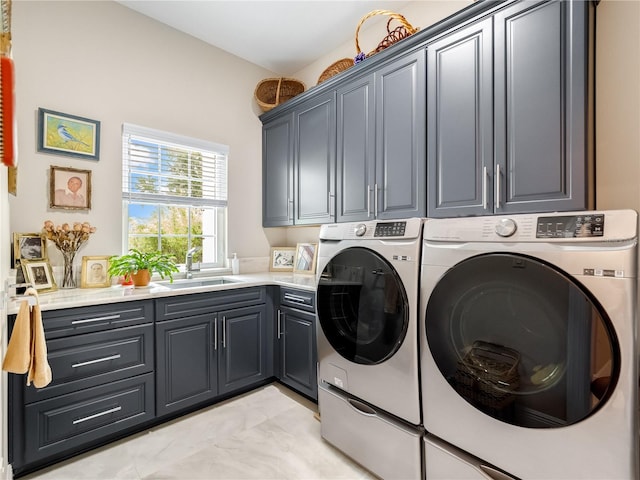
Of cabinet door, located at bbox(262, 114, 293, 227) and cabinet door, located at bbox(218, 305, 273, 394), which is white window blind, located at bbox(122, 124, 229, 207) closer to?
cabinet door, located at bbox(262, 114, 293, 227)

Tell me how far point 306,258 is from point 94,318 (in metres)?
1.75

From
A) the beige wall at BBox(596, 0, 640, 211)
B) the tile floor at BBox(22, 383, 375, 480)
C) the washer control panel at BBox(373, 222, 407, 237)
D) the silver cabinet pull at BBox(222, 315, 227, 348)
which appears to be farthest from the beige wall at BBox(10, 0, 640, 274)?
the tile floor at BBox(22, 383, 375, 480)

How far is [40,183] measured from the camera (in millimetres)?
2102

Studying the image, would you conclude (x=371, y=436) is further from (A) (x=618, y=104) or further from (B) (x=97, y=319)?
(A) (x=618, y=104)

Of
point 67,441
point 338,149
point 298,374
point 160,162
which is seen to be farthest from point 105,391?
point 338,149

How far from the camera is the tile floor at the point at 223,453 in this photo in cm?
169

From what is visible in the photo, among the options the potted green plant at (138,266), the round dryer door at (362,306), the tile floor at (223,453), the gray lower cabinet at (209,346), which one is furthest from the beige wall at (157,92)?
the tile floor at (223,453)

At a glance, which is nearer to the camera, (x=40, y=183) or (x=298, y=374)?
(x=40, y=183)

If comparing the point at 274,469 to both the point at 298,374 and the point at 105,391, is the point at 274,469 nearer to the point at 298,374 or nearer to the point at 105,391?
the point at 298,374

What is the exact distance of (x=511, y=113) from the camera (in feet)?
5.15

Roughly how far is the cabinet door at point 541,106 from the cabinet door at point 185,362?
2019 mm

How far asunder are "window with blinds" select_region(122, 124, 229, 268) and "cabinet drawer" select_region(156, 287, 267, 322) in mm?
708

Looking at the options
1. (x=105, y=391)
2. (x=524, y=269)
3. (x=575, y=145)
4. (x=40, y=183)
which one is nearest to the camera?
(x=524, y=269)

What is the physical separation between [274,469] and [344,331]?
82 cm
